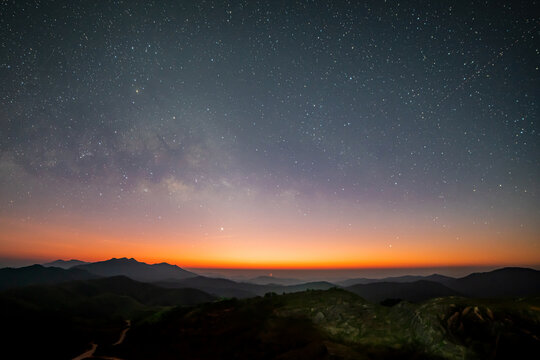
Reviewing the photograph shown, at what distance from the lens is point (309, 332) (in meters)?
43.1

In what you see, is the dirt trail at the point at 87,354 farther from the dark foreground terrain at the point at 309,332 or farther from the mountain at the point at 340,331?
the mountain at the point at 340,331

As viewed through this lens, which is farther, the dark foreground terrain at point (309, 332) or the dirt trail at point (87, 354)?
the dirt trail at point (87, 354)

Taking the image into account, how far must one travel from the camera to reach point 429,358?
3008cm

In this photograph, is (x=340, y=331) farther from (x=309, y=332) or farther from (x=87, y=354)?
(x=87, y=354)

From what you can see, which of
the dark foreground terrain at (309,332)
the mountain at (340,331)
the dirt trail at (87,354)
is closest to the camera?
the mountain at (340,331)

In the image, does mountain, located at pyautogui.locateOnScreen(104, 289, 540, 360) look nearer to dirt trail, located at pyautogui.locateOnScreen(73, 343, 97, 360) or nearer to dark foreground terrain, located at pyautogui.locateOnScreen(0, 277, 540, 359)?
dark foreground terrain, located at pyautogui.locateOnScreen(0, 277, 540, 359)

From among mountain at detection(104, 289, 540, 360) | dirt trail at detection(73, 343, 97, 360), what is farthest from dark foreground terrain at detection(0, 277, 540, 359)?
dirt trail at detection(73, 343, 97, 360)

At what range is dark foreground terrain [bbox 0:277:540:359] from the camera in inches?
1186

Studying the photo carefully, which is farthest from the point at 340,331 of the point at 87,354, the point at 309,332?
the point at 87,354

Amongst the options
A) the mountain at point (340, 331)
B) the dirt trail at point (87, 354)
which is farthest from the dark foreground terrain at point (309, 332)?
the dirt trail at point (87, 354)

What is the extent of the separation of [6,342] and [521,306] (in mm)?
104478

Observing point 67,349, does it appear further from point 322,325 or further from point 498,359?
point 498,359

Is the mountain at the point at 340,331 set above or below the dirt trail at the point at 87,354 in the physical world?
above

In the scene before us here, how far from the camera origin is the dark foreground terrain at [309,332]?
98.8ft
